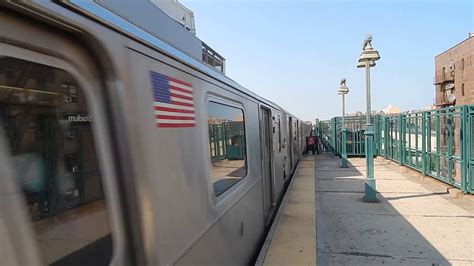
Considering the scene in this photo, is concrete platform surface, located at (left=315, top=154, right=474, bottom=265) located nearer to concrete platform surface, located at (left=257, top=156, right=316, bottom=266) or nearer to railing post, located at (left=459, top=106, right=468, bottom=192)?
concrete platform surface, located at (left=257, top=156, right=316, bottom=266)

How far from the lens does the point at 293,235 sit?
219 inches

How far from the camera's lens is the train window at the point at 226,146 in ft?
10.1

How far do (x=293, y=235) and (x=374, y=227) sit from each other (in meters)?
1.60

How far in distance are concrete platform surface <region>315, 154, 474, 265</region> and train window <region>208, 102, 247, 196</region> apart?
70.8 inches

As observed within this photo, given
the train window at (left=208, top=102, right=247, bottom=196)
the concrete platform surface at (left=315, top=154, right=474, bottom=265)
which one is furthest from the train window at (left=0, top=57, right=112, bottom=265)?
the concrete platform surface at (left=315, top=154, right=474, bottom=265)

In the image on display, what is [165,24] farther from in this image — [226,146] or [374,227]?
[374,227]

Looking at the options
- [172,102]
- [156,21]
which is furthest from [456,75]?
[172,102]

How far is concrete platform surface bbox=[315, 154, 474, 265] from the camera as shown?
4.88 metres

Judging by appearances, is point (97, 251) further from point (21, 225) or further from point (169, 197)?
point (169, 197)

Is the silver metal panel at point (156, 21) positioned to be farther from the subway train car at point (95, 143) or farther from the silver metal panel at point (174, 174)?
the subway train car at point (95, 143)

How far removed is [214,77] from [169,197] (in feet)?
4.89

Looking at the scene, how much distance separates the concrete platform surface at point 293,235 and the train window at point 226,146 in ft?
3.89

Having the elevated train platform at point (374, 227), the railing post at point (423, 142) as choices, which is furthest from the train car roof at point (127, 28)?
the railing post at point (423, 142)

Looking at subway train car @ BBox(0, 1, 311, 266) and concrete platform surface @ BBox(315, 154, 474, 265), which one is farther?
concrete platform surface @ BBox(315, 154, 474, 265)
